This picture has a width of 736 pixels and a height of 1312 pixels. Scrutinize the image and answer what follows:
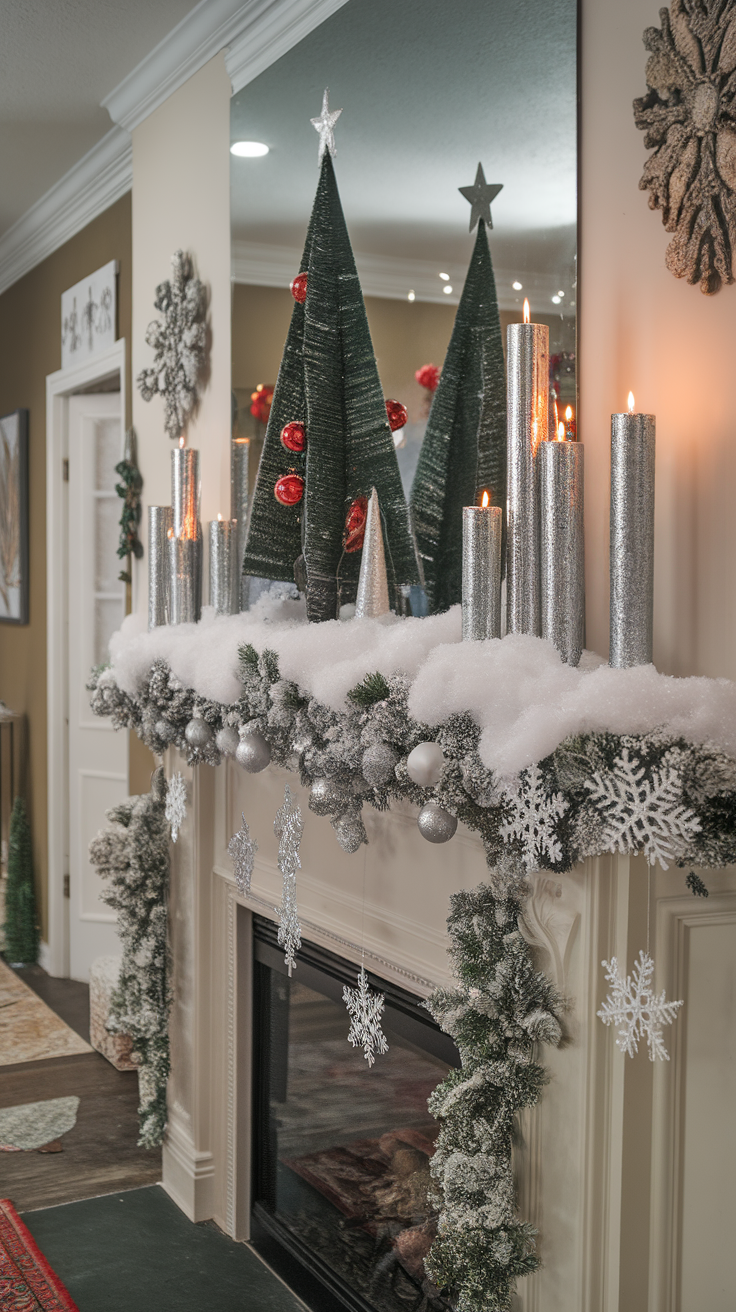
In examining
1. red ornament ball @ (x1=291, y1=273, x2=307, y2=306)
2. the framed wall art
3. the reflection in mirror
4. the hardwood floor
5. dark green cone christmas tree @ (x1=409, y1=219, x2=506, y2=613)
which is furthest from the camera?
the framed wall art

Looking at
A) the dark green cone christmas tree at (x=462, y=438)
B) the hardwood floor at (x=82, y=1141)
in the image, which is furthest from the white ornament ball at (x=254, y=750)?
the hardwood floor at (x=82, y=1141)

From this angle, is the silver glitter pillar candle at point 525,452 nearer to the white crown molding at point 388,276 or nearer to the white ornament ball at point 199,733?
the white crown molding at point 388,276

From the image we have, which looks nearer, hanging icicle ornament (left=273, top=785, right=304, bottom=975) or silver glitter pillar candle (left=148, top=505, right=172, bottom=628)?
hanging icicle ornament (left=273, top=785, right=304, bottom=975)

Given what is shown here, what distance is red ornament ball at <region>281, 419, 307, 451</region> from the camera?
1984 mm

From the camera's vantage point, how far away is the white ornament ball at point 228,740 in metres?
1.96

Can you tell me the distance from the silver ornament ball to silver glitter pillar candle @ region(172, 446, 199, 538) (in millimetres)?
1097

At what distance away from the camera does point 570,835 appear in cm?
127

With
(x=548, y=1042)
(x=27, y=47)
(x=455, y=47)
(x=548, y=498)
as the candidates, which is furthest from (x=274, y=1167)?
(x=27, y=47)

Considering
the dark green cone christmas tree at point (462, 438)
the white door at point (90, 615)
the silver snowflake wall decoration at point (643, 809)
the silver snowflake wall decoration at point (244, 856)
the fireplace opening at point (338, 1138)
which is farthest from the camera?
the white door at point (90, 615)

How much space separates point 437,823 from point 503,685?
193 millimetres

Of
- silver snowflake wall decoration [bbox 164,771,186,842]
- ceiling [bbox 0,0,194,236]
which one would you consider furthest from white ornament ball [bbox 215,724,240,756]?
ceiling [bbox 0,0,194,236]

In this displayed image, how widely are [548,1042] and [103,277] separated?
306cm

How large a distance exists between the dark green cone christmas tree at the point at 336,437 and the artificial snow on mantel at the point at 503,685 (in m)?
0.14

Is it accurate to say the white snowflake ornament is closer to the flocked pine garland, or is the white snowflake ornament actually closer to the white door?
the flocked pine garland
